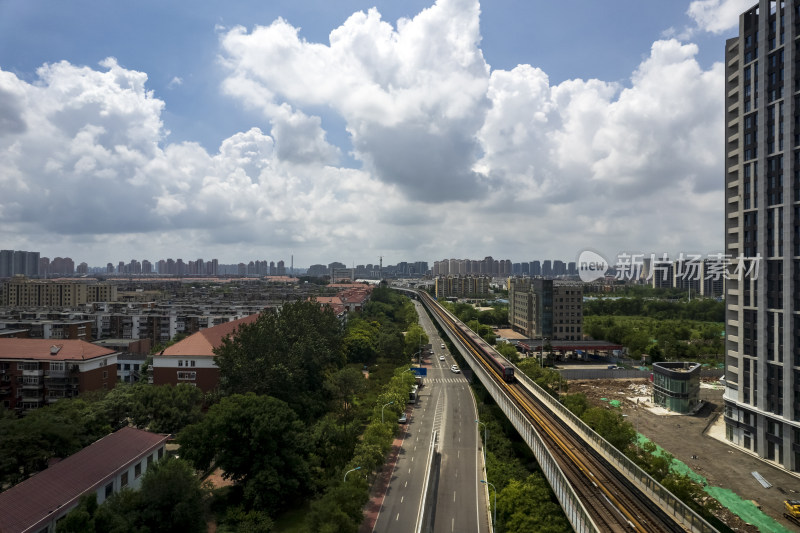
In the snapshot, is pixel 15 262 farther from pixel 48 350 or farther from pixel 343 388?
pixel 343 388

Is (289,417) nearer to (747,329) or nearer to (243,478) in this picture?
(243,478)

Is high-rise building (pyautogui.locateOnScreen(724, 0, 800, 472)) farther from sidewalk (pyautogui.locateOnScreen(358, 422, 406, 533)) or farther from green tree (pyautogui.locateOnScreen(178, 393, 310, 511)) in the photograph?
green tree (pyautogui.locateOnScreen(178, 393, 310, 511))

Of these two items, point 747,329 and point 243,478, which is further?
point 747,329

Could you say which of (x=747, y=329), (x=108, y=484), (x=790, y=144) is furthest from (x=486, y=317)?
(x=108, y=484)

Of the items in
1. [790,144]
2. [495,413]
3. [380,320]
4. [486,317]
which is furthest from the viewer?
[486,317]

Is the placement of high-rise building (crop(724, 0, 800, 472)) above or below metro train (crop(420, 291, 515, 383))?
above

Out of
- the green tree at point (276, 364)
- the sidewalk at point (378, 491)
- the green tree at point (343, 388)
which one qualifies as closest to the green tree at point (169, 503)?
the sidewalk at point (378, 491)

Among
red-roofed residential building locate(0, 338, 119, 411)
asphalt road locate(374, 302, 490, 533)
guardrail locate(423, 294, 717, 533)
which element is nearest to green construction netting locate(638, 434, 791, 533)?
guardrail locate(423, 294, 717, 533)
